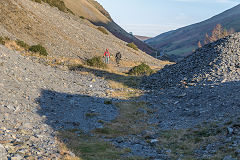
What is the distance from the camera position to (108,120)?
1381 cm

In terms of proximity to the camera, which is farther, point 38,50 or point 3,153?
point 38,50

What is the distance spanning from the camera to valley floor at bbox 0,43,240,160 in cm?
877

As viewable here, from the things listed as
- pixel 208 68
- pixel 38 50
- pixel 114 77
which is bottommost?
pixel 114 77

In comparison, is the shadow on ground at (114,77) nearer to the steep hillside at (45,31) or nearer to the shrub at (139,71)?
the shrub at (139,71)

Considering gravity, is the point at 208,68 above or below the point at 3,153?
above

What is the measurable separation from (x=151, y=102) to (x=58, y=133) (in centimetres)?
1008

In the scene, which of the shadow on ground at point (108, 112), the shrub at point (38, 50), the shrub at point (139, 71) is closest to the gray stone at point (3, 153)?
the shadow on ground at point (108, 112)

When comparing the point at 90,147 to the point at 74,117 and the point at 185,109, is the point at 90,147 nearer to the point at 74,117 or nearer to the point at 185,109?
the point at 74,117

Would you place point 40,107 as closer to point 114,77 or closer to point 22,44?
point 114,77

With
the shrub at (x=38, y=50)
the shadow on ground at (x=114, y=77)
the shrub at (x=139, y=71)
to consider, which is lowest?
the shadow on ground at (x=114, y=77)

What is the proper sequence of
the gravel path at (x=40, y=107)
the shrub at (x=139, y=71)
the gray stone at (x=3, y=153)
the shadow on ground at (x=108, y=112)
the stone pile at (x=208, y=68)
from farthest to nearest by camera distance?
the shrub at (x=139, y=71) → the stone pile at (x=208, y=68) → the shadow on ground at (x=108, y=112) → the gravel path at (x=40, y=107) → the gray stone at (x=3, y=153)

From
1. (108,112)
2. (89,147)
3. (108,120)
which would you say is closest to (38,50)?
(108,112)

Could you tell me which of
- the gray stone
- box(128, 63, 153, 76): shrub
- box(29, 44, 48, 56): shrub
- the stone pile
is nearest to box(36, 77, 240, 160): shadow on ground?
the stone pile

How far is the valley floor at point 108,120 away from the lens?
8.77 metres
